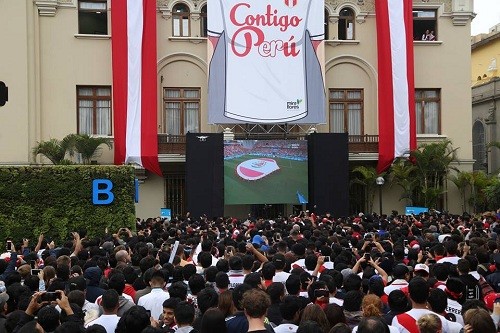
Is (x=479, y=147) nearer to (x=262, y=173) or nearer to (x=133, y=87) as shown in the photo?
(x=262, y=173)

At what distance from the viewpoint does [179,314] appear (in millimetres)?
6363

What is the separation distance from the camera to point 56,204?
18984 millimetres

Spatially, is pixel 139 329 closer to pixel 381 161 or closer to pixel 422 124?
pixel 381 161

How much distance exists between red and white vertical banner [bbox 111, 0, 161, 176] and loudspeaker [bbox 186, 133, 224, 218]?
6.94ft

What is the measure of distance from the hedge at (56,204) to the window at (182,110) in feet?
34.2

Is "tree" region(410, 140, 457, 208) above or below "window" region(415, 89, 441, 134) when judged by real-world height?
below

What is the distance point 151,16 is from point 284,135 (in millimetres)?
7185

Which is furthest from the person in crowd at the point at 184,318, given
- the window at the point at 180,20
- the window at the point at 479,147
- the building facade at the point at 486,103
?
the window at the point at 479,147

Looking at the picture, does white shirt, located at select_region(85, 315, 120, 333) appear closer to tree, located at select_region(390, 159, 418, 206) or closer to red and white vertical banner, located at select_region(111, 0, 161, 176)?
red and white vertical banner, located at select_region(111, 0, 161, 176)

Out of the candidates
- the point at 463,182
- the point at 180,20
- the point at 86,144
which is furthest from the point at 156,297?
the point at 463,182

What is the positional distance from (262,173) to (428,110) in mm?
8827

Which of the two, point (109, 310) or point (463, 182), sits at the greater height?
point (463, 182)

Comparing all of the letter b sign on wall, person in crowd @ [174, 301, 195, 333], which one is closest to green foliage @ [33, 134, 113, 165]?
the letter b sign on wall

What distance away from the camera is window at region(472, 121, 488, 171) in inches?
1489
